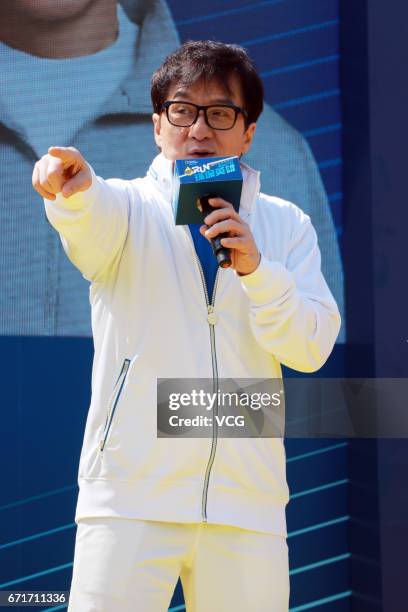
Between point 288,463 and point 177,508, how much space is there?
1.62m

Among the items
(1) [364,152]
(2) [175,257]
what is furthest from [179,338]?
(1) [364,152]

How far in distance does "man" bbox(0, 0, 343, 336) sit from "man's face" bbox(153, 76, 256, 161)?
1333 mm

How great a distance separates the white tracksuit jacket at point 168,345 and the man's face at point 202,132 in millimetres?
63

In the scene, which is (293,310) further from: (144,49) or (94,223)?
(144,49)

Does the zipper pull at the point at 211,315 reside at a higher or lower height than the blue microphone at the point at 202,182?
lower

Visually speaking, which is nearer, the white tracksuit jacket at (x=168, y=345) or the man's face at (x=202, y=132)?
the white tracksuit jacket at (x=168, y=345)

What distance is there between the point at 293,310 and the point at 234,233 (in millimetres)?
206

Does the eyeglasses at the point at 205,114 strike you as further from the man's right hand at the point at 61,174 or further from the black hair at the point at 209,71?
the man's right hand at the point at 61,174

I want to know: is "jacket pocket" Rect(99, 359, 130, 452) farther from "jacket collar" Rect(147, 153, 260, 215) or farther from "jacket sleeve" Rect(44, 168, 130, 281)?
"jacket collar" Rect(147, 153, 260, 215)

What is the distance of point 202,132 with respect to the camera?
1.86 metres

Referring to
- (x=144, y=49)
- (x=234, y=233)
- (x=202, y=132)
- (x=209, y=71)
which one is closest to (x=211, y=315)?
(x=234, y=233)

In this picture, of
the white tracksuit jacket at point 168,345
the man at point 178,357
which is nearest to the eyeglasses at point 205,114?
the man at point 178,357

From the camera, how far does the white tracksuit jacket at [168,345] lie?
171 centimetres

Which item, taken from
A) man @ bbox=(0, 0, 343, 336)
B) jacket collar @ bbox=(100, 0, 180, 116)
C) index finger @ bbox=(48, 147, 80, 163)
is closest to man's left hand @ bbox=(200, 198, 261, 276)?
index finger @ bbox=(48, 147, 80, 163)
